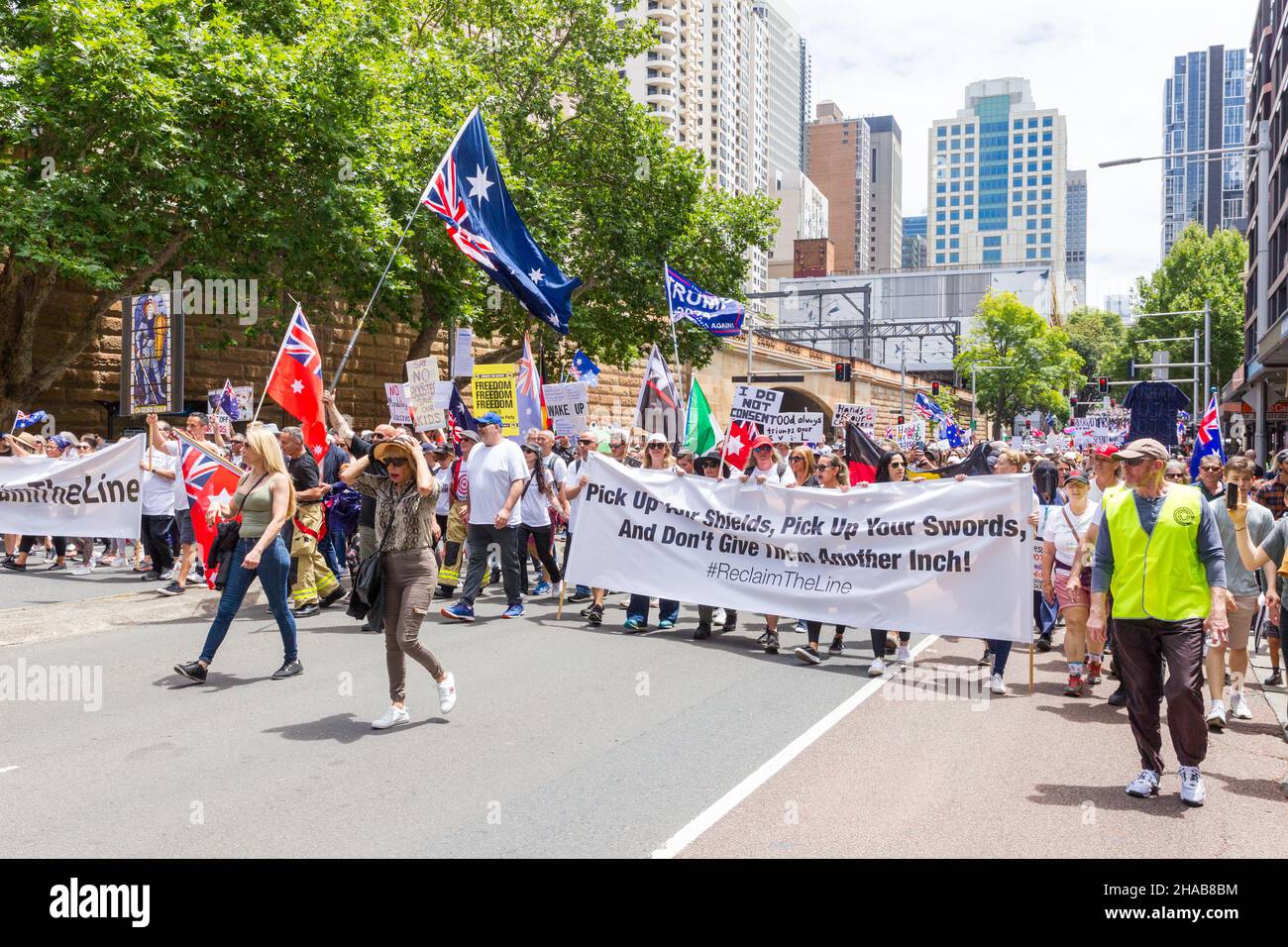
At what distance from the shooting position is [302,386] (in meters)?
11.1

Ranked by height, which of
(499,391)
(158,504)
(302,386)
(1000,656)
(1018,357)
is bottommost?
(1000,656)

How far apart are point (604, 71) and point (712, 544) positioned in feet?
75.3

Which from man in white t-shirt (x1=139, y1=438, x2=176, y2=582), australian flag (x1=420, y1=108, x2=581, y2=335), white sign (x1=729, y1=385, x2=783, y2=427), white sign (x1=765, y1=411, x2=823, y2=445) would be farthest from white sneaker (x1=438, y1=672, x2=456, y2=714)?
white sign (x1=765, y1=411, x2=823, y2=445)

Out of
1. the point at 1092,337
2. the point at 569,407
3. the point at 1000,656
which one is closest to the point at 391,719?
the point at 1000,656

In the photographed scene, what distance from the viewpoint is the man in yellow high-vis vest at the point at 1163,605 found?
18.3ft

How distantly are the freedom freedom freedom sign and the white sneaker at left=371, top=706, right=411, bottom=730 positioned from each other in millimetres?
3770

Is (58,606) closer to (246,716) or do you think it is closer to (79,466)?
(79,466)

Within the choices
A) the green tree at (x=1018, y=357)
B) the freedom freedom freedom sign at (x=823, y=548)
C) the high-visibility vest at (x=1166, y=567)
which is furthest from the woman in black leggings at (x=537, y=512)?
the green tree at (x=1018, y=357)

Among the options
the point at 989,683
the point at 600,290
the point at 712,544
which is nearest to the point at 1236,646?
the point at 989,683

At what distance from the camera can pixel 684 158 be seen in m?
30.5

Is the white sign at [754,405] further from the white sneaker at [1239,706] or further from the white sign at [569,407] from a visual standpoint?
the white sneaker at [1239,706]

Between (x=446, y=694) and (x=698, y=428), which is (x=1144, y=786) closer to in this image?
(x=446, y=694)

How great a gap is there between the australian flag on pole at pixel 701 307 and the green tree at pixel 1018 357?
63.7 m

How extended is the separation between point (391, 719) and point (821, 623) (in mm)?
4100
